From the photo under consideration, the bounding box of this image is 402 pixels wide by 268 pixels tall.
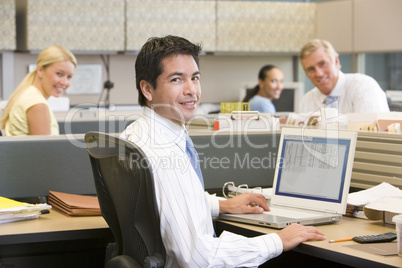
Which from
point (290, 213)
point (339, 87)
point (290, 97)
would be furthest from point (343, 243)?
point (290, 97)

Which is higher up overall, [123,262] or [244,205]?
[244,205]

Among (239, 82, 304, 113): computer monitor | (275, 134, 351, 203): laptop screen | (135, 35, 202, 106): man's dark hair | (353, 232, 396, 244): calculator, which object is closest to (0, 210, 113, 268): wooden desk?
(135, 35, 202, 106): man's dark hair

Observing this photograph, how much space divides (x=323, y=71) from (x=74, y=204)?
223 centimetres

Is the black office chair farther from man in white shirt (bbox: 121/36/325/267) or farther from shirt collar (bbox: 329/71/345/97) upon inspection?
shirt collar (bbox: 329/71/345/97)

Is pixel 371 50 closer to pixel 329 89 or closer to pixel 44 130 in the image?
pixel 329 89

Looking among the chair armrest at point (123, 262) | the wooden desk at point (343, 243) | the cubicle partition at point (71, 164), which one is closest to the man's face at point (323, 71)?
the cubicle partition at point (71, 164)

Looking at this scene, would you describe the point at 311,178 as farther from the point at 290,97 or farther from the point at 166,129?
the point at 290,97

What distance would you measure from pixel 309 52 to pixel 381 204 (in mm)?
2105

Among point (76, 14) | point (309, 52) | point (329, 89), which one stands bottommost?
point (329, 89)

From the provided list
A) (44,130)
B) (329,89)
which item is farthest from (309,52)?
(44,130)

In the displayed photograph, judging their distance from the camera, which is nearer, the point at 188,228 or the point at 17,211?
the point at 188,228

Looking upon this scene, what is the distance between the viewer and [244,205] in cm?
207

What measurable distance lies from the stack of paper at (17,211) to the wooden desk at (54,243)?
0.07ft

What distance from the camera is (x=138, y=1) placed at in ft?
17.4
